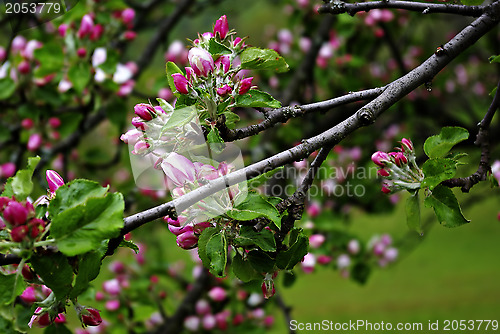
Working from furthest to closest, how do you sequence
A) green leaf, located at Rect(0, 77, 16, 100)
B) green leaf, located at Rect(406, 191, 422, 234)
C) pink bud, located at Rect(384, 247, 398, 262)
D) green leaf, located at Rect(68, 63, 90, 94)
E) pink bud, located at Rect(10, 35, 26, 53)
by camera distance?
1. pink bud, located at Rect(384, 247, 398, 262)
2. pink bud, located at Rect(10, 35, 26, 53)
3. green leaf, located at Rect(0, 77, 16, 100)
4. green leaf, located at Rect(68, 63, 90, 94)
5. green leaf, located at Rect(406, 191, 422, 234)

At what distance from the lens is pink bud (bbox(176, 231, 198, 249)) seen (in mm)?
560

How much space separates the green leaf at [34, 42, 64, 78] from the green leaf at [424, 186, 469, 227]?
3.77 feet

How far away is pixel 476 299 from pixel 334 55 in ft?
→ 5.03

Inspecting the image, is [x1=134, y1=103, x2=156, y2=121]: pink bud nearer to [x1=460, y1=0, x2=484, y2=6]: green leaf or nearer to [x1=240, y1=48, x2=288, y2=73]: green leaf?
[x1=240, y1=48, x2=288, y2=73]: green leaf

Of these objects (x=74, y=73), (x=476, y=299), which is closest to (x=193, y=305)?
(x=74, y=73)

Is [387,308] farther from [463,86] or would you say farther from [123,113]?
[123,113]

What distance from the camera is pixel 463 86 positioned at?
9.09 feet

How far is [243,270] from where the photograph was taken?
57 cm

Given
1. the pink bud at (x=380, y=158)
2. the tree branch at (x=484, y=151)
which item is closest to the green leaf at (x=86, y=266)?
the pink bud at (x=380, y=158)

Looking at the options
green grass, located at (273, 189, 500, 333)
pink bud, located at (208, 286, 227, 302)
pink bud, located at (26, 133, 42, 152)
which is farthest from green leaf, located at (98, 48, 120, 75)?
green grass, located at (273, 189, 500, 333)

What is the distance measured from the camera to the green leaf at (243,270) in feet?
1.86

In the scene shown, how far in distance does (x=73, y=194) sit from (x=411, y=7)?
524 millimetres

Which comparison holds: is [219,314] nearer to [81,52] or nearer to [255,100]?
[81,52]

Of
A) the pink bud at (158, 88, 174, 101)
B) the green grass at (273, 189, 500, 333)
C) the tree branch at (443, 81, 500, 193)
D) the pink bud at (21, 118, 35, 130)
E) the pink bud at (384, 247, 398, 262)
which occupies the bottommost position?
the green grass at (273, 189, 500, 333)
